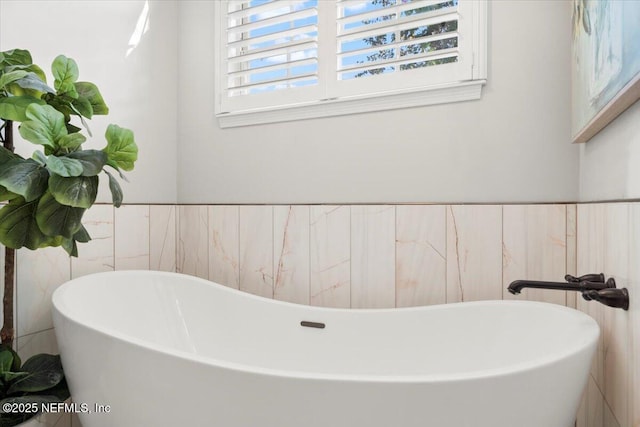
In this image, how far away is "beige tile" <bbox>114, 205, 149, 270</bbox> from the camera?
74.2 inches

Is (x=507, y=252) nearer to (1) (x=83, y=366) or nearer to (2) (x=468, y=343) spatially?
(2) (x=468, y=343)

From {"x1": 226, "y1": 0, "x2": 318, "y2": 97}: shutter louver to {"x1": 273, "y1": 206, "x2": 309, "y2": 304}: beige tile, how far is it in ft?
2.09

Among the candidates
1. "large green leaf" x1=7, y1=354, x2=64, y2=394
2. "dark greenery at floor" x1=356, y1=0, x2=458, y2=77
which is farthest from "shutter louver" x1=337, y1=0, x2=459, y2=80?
"large green leaf" x1=7, y1=354, x2=64, y2=394

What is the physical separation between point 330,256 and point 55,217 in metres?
1.08

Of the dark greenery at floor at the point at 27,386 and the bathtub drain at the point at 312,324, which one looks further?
the bathtub drain at the point at 312,324

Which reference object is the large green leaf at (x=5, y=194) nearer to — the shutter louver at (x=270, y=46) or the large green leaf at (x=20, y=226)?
the large green leaf at (x=20, y=226)

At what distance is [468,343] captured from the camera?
141 cm

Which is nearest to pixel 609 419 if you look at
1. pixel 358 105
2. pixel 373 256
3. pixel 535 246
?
pixel 535 246

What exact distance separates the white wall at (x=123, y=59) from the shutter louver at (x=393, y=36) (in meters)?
1.00

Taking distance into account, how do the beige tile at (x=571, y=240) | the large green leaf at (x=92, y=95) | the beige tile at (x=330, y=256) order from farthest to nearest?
the beige tile at (x=330, y=256) < the beige tile at (x=571, y=240) < the large green leaf at (x=92, y=95)

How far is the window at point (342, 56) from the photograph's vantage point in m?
1.63

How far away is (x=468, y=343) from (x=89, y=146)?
175 centimetres

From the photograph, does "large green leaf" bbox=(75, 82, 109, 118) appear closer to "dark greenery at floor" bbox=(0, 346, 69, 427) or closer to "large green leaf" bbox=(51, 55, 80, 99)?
"large green leaf" bbox=(51, 55, 80, 99)

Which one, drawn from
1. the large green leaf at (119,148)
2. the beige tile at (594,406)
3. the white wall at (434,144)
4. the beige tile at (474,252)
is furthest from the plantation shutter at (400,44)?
the beige tile at (594,406)
